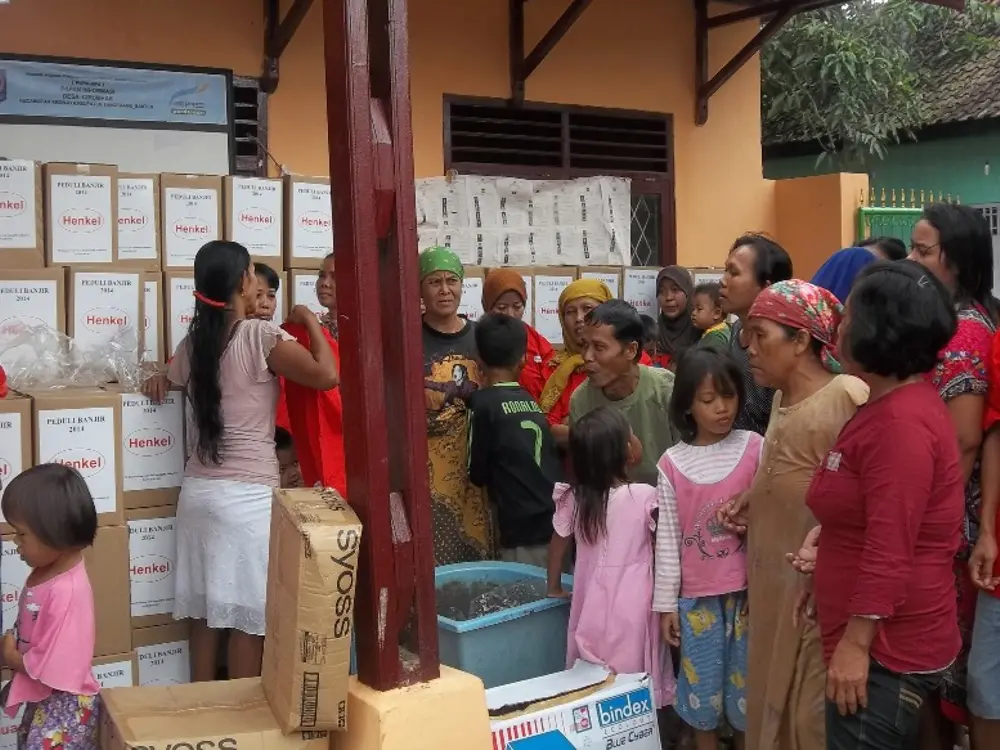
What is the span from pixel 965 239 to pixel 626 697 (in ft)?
4.92

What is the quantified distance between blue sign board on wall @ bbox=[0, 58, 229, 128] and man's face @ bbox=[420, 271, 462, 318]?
79.8 inches

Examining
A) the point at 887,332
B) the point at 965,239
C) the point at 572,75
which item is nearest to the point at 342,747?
the point at 887,332

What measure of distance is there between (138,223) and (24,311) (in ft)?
1.80

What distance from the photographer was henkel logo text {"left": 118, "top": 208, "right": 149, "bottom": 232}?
157 inches

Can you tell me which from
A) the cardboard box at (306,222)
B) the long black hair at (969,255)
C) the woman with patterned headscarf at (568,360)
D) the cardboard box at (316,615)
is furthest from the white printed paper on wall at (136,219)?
the long black hair at (969,255)

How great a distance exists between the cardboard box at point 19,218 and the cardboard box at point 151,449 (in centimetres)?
62

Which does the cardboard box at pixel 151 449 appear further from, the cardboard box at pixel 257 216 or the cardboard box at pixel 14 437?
the cardboard box at pixel 257 216

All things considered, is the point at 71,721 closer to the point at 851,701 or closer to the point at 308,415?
the point at 308,415

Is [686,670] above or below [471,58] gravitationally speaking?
below

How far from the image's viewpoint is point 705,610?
3.02 metres

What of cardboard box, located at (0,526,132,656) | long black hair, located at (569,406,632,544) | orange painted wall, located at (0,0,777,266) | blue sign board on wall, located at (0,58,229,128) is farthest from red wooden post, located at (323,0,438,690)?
orange painted wall, located at (0,0,777,266)

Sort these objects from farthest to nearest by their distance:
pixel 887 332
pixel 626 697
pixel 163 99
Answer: pixel 163 99 < pixel 626 697 < pixel 887 332

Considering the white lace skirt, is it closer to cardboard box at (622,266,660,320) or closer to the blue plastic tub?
the blue plastic tub

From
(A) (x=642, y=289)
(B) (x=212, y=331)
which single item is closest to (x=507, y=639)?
(B) (x=212, y=331)
